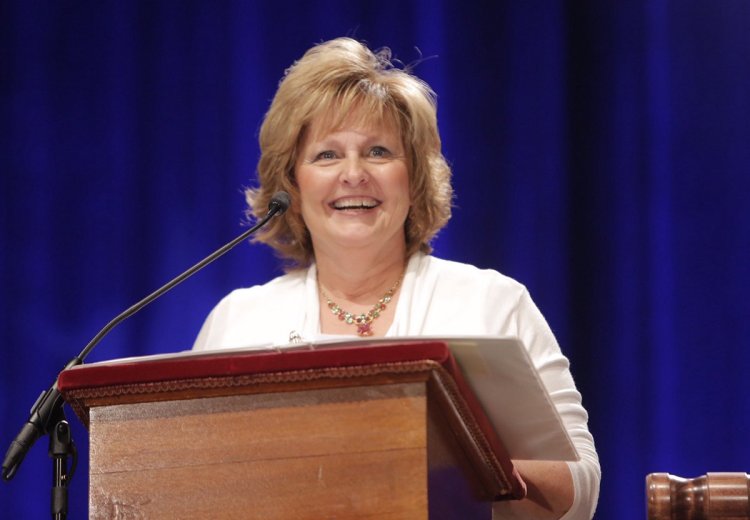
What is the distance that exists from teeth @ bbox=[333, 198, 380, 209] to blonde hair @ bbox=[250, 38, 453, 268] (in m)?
0.13

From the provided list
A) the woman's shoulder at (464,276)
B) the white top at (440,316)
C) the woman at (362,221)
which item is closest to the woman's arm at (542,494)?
the white top at (440,316)

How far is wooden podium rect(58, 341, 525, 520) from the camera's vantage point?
130 centimetres

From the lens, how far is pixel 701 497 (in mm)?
1132

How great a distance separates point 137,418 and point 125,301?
199cm

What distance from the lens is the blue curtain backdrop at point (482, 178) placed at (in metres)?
3.04

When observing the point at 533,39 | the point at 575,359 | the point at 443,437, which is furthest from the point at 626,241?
the point at 443,437

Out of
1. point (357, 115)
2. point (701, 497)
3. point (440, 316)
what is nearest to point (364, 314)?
point (440, 316)

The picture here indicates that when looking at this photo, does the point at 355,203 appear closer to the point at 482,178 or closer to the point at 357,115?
the point at 357,115

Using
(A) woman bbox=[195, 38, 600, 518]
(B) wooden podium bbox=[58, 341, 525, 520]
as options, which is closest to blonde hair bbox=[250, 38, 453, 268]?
(A) woman bbox=[195, 38, 600, 518]

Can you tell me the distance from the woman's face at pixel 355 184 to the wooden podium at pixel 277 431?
1.04 meters

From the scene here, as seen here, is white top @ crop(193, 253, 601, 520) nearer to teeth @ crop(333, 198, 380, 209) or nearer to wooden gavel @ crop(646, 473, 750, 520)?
teeth @ crop(333, 198, 380, 209)

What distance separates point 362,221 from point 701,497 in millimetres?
1384

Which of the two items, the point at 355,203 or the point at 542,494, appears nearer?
the point at 542,494

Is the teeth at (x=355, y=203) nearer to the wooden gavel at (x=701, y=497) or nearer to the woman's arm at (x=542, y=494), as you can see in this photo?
the woman's arm at (x=542, y=494)
